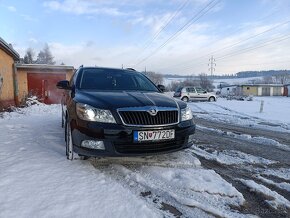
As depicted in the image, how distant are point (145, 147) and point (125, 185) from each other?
0.67 meters

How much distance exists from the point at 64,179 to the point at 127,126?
3.48 ft

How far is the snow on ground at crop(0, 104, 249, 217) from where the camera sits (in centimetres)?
304

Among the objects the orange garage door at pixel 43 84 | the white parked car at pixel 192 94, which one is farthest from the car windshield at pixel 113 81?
the white parked car at pixel 192 94

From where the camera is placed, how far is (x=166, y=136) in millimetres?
4324

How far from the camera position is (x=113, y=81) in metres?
5.73

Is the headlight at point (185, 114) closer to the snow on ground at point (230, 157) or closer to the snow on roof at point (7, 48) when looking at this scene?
the snow on ground at point (230, 157)

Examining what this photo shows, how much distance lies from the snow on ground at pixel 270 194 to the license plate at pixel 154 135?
1.17m

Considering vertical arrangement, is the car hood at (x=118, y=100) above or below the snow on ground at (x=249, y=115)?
above

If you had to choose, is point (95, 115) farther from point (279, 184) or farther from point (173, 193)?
point (279, 184)

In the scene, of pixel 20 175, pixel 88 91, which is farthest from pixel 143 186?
pixel 88 91

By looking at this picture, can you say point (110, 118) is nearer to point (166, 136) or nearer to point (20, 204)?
point (166, 136)

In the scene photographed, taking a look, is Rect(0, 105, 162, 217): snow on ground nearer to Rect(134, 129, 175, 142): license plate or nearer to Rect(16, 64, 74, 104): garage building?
Rect(134, 129, 175, 142): license plate

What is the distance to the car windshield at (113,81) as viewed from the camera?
17.9ft

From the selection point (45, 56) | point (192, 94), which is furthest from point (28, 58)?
point (192, 94)
